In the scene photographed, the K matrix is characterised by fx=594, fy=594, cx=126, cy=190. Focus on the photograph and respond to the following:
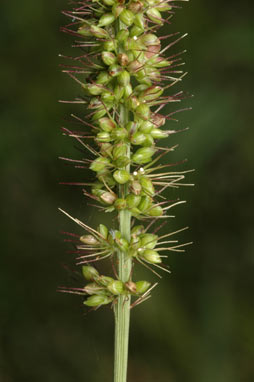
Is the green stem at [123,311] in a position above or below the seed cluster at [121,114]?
below

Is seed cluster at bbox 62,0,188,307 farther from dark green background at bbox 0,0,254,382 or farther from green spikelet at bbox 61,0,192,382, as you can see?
dark green background at bbox 0,0,254,382

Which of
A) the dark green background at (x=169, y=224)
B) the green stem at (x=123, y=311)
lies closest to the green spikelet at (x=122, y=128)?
the green stem at (x=123, y=311)

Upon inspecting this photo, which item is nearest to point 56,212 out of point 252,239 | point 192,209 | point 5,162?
point 5,162

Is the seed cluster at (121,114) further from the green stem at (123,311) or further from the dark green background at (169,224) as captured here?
the dark green background at (169,224)

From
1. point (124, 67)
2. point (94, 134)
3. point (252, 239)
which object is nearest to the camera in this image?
point (124, 67)

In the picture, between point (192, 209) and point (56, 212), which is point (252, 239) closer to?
point (192, 209)

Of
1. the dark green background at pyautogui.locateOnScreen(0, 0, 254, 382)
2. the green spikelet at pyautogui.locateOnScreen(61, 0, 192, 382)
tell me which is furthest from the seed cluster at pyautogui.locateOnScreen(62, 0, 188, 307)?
the dark green background at pyautogui.locateOnScreen(0, 0, 254, 382)
